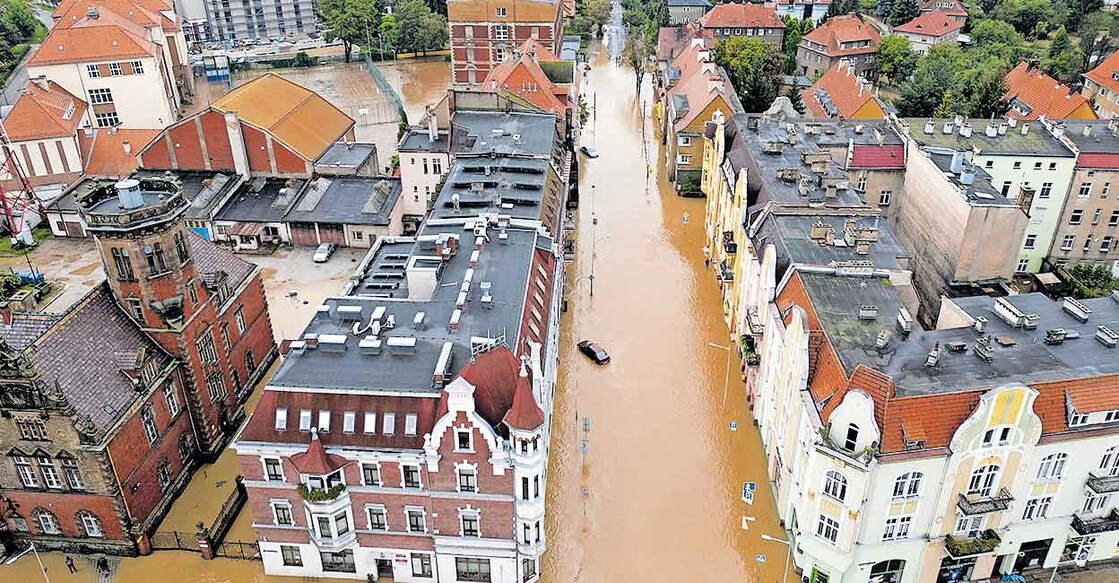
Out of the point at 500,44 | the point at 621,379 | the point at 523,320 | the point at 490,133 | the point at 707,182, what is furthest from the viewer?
the point at 500,44

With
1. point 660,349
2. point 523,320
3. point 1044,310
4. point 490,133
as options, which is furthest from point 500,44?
point 1044,310

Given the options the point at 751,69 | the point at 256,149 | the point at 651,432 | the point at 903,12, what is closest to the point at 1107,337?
the point at 651,432

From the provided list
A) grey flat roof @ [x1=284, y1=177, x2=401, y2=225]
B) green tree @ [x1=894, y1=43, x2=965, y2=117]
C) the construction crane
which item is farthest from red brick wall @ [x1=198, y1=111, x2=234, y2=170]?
green tree @ [x1=894, y1=43, x2=965, y2=117]

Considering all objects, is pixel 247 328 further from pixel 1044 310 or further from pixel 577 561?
pixel 1044 310

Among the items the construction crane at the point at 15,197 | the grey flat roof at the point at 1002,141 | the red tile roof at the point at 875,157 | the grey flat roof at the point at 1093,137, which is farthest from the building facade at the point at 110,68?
the grey flat roof at the point at 1093,137

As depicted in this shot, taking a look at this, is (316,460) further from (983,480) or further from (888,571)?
(983,480)
